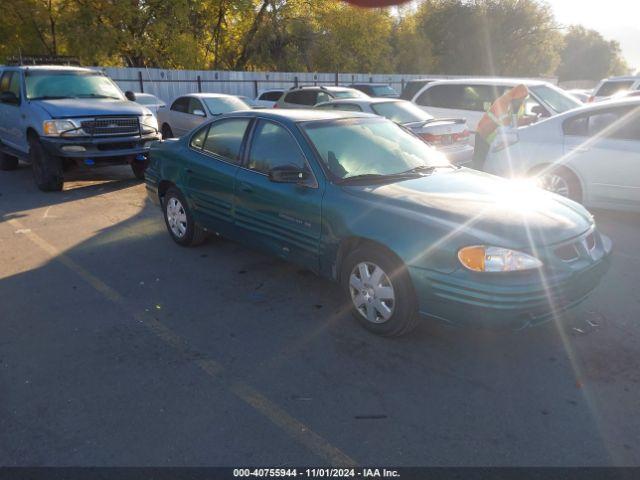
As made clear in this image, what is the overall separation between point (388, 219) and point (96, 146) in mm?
6470

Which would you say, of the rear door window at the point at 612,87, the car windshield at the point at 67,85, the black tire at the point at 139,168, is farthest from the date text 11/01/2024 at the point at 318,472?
the rear door window at the point at 612,87

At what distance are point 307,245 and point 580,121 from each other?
4500mm

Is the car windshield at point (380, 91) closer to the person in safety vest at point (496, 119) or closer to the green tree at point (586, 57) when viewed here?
the person in safety vest at point (496, 119)

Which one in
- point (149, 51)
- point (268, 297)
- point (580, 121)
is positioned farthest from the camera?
point (149, 51)

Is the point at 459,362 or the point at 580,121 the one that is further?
the point at 580,121

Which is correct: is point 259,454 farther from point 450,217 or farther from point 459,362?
point 450,217

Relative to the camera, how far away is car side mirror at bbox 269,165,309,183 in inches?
161

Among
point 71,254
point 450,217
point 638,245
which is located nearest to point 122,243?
point 71,254

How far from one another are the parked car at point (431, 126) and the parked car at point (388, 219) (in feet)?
12.5

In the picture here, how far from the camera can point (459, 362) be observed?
140 inches

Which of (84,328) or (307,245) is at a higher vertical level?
(307,245)

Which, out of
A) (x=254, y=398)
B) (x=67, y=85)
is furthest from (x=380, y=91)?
(x=254, y=398)

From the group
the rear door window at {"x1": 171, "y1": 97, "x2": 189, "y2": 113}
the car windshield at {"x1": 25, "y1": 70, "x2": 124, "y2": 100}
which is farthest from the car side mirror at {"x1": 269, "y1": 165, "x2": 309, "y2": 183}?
the rear door window at {"x1": 171, "y1": 97, "x2": 189, "y2": 113}

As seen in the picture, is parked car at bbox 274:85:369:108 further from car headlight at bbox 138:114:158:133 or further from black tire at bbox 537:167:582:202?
black tire at bbox 537:167:582:202
